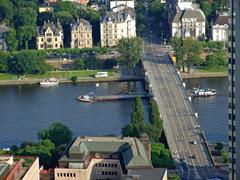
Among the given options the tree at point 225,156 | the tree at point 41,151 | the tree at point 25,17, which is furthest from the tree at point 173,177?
the tree at point 25,17

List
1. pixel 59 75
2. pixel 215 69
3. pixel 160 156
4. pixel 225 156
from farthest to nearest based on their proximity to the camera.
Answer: pixel 59 75, pixel 215 69, pixel 225 156, pixel 160 156

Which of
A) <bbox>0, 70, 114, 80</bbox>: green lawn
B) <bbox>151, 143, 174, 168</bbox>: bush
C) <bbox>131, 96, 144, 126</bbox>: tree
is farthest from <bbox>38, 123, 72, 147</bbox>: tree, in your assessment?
<bbox>0, 70, 114, 80</bbox>: green lawn

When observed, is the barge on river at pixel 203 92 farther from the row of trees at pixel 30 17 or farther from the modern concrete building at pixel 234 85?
the modern concrete building at pixel 234 85

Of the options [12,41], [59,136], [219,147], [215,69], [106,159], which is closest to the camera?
[106,159]

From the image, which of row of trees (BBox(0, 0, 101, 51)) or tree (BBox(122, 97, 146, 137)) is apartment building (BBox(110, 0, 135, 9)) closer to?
row of trees (BBox(0, 0, 101, 51))

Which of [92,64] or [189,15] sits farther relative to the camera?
[189,15]

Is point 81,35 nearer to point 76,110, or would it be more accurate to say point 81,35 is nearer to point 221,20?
point 221,20

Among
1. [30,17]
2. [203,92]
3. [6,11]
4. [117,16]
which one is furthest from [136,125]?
[6,11]
